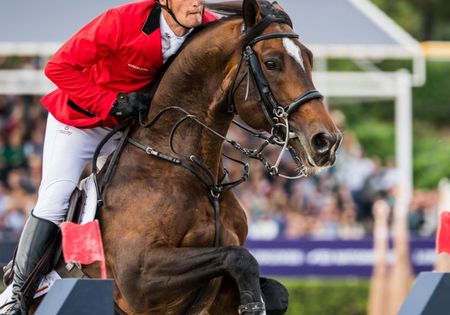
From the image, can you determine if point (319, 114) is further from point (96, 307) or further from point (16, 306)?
point (16, 306)

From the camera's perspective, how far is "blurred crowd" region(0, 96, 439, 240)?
44.0ft

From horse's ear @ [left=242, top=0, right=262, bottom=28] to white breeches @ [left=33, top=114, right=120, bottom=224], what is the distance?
99 centimetres

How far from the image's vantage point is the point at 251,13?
17.7 ft

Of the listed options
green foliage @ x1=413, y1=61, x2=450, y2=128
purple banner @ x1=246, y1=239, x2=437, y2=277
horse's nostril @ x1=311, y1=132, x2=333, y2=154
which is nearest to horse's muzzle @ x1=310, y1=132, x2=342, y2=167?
horse's nostril @ x1=311, y1=132, x2=333, y2=154

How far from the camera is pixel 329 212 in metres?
14.3

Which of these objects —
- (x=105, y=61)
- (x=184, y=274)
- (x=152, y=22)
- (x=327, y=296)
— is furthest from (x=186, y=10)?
(x=327, y=296)

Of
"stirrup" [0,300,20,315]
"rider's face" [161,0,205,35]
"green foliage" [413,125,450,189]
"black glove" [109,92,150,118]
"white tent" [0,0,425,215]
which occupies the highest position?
"rider's face" [161,0,205,35]

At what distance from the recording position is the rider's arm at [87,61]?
5.51 meters

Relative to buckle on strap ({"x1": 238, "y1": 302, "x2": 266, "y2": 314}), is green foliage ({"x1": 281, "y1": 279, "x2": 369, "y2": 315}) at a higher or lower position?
lower

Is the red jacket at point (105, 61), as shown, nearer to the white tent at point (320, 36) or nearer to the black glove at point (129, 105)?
the black glove at point (129, 105)

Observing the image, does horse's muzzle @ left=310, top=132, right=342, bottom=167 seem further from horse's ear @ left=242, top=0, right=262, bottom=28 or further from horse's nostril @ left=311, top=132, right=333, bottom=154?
horse's ear @ left=242, top=0, right=262, bottom=28

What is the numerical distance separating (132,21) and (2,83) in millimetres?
8661

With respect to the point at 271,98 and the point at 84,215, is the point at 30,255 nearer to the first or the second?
the point at 84,215

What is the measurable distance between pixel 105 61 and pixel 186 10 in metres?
0.50
